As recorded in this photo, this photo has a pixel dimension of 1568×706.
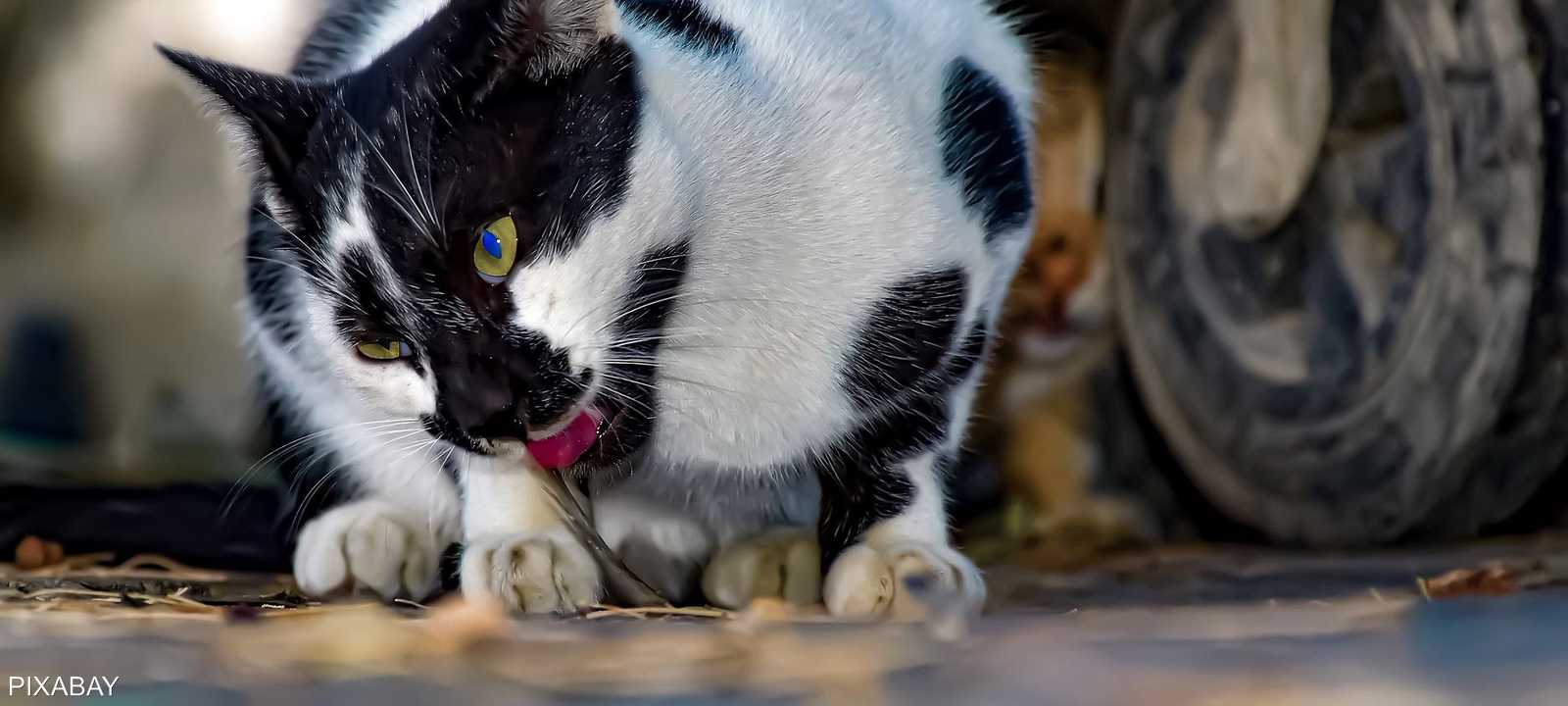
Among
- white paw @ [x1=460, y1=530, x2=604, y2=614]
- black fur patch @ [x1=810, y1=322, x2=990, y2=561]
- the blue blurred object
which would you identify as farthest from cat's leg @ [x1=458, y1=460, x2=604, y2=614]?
the blue blurred object

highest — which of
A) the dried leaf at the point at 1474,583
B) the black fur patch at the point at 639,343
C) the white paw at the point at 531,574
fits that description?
the black fur patch at the point at 639,343

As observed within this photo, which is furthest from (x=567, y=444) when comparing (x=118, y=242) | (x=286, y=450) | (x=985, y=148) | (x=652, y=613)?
(x=118, y=242)

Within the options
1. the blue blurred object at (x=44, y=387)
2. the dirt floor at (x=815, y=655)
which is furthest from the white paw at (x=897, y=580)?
the blue blurred object at (x=44, y=387)

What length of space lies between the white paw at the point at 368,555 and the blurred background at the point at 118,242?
0.71 metres

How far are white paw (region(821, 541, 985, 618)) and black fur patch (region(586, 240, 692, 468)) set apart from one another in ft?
0.60

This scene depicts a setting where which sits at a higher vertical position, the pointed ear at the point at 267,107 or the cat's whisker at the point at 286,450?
the pointed ear at the point at 267,107

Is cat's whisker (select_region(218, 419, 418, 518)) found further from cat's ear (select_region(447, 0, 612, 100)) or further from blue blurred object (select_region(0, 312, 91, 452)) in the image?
blue blurred object (select_region(0, 312, 91, 452))

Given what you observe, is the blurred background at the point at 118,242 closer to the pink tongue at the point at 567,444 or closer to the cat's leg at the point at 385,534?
the cat's leg at the point at 385,534

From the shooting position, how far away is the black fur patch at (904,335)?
0.97 m

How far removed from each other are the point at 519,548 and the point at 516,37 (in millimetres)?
347

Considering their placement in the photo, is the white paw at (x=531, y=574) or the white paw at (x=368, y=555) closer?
the white paw at (x=531, y=574)

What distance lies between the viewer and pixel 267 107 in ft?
2.98

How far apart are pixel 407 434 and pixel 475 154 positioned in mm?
264

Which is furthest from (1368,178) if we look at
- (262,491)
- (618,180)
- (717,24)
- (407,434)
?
(262,491)
